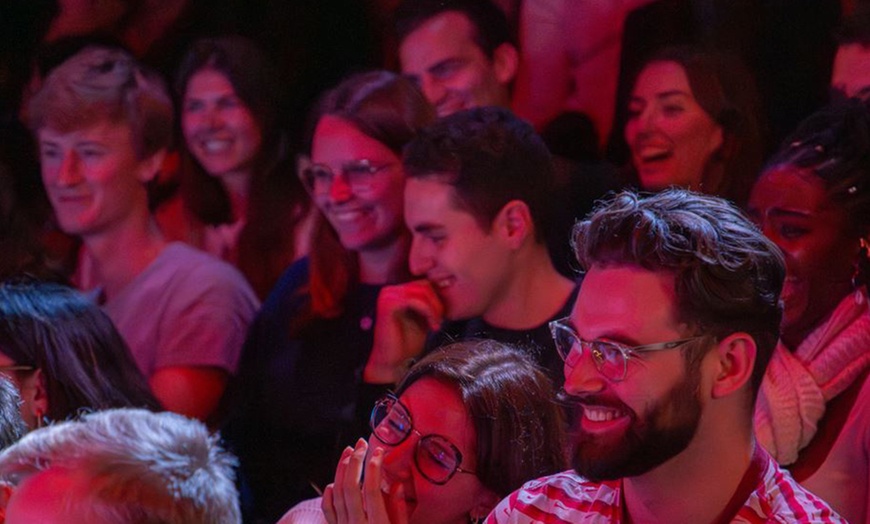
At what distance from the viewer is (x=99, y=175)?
3.70 m

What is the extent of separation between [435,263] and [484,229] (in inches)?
6.1

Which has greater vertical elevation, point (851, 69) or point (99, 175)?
point (851, 69)

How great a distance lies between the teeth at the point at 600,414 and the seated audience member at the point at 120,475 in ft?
1.73

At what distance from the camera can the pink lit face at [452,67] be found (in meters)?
3.06

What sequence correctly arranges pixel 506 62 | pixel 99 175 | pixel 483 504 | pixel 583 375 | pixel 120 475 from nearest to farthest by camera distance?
pixel 120 475 → pixel 583 375 → pixel 483 504 → pixel 506 62 → pixel 99 175

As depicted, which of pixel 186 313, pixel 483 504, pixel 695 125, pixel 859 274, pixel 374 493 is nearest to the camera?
pixel 374 493

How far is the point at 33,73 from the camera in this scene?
3824mm

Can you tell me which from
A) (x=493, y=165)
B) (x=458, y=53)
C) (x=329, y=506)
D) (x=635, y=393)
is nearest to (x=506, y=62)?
(x=458, y=53)

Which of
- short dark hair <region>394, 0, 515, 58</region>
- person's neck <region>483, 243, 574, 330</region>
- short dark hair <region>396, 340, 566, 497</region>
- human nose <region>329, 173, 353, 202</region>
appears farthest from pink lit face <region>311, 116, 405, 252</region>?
short dark hair <region>396, 340, 566, 497</region>

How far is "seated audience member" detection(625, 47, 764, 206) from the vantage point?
8.70 feet

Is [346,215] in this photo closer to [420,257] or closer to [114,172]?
[420,257]

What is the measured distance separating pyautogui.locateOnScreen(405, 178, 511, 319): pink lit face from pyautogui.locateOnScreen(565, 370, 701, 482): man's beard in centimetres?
103

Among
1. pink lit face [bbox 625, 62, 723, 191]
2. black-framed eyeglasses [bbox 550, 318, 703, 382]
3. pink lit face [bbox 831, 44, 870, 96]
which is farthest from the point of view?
pink lit face [bbox 625, 62, 723, 191]

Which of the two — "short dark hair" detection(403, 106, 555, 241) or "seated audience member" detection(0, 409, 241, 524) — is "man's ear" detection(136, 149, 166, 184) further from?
"seated audience member" detection(0, 409, 241, 524)
